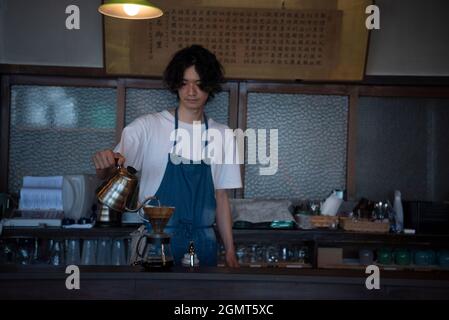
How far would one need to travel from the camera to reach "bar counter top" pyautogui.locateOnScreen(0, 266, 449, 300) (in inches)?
94.7

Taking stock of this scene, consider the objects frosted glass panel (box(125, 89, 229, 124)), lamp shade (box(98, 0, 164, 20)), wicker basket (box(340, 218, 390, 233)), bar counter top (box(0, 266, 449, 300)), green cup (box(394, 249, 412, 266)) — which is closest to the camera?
bar counter top (box(0, 266, 449, 300))

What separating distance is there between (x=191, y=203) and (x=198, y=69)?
Answer: 671 mm

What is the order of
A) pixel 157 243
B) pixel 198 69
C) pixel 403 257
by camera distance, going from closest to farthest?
pixel 157 243 < pixel 198 69 < pixel 403 257

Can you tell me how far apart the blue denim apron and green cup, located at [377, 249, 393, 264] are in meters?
1.59

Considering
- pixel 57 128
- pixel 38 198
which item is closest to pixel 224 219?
pixel 38 198

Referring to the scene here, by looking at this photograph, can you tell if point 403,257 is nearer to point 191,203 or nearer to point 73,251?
point 191,203

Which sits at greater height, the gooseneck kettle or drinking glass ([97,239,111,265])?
the gooseneck kettle

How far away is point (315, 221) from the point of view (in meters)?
4.30

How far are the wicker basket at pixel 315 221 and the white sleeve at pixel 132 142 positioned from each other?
1.49 m

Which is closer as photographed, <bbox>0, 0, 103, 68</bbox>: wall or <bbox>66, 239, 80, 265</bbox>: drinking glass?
<bbox>66, 239, 80, 265</bbox>: drinking glass

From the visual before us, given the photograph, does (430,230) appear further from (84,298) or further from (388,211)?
(84,298)

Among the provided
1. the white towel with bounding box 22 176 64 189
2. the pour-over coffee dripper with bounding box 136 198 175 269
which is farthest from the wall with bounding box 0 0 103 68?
the pour-over coffee dripper with bounding box 136 198 175 269

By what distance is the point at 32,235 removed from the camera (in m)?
4.05

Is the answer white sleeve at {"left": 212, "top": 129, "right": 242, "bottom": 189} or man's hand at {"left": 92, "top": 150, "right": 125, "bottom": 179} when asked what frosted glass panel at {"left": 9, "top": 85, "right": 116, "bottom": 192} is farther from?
man's hand at {"left": 92, "top": 150, "right": 125, "bottom": 179}
